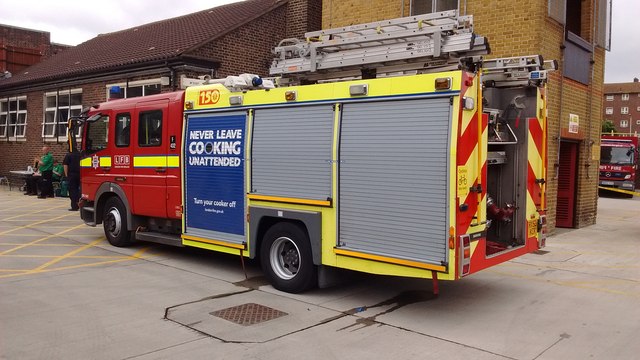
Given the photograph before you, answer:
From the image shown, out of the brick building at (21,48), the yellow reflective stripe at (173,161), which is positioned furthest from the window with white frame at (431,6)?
the brick building at (21,48)

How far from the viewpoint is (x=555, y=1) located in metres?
11.3

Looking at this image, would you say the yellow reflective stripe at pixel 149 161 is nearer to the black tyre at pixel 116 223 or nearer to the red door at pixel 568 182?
the black tyre at pixel 116 223

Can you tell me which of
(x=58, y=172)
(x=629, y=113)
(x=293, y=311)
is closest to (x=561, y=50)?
(x=293, y=311)

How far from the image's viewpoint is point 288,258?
23.2 ft

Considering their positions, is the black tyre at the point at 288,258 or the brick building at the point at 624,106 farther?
the brick building at the point at 624,106

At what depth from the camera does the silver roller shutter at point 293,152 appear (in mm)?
6504

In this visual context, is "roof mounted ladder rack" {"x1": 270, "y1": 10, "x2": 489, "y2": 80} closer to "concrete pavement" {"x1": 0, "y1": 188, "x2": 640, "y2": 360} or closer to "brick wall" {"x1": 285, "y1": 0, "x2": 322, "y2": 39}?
"concrete pavement" {"x1": 0, "y1": 188, "x2": 640, "y2": 360}

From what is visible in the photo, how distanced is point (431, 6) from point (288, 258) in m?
7.36

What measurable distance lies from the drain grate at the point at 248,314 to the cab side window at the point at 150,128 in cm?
350

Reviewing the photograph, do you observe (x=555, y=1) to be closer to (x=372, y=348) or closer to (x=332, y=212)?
(x=332, y=212)

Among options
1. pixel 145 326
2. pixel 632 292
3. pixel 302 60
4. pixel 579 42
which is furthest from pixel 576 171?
pixel 145 326

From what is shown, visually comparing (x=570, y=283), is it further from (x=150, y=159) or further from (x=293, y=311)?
(x=150, y=159)

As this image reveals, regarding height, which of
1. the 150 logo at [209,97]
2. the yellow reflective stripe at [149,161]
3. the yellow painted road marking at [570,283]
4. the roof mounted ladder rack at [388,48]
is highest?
the roof mounted ladder rack at [388,48]

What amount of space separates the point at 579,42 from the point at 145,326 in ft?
36.6
